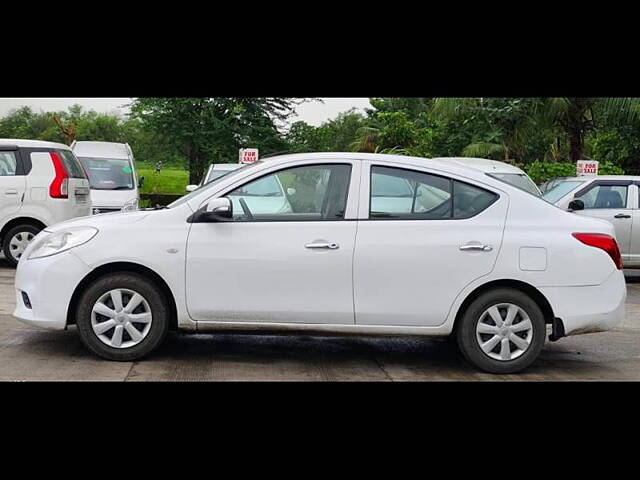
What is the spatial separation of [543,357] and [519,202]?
1.61 m

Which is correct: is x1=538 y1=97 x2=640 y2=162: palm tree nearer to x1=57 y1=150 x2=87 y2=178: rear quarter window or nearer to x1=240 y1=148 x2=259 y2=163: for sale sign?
x1=240 y1=148 x2=259 y2=163: for sale sign

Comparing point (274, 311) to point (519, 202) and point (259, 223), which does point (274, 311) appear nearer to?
point (259, 223)

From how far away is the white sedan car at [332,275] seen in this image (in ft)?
20.6

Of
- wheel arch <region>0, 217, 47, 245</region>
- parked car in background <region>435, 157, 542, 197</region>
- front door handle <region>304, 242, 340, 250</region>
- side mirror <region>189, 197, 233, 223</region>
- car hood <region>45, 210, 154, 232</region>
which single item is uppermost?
parked car in background <region>435, 157, 542, 197</region>

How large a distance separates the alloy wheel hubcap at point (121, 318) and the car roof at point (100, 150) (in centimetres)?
1137

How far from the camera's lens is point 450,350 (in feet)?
24.2

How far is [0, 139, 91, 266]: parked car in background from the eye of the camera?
12125 millimetres

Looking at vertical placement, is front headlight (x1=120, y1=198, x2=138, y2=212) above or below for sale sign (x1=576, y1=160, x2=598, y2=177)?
below

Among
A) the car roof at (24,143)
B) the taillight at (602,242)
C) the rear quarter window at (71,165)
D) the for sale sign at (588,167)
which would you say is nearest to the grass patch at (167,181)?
the for sale sign at (588,167)

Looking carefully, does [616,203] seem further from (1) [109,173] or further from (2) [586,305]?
(1) [109,173]

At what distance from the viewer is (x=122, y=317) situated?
6293 mm

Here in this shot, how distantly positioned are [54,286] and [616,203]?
984 cm

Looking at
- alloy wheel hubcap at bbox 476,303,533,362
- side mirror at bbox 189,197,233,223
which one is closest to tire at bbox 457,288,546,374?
alloy wheel hubcap at bbox 476,303,533,362

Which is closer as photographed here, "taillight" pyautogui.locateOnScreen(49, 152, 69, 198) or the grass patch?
"taillight" pyautogui.locateOnScreen(49, 152, 69, 198)
